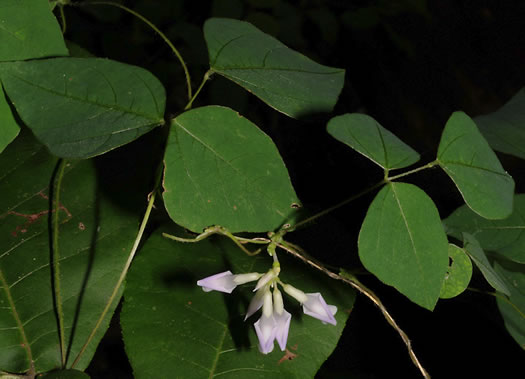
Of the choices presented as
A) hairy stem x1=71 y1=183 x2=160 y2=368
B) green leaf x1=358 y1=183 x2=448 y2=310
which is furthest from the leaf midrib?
green leaf x1=358 y1=183 x2=448 y2=310

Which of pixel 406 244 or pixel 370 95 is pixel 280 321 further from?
pixel 370 95

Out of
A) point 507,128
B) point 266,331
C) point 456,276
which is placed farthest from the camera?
point 507,128

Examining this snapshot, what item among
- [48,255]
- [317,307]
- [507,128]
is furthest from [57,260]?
[507,128]

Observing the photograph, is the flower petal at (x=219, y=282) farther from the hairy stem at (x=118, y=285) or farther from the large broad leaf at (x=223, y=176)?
the hairy stem at (x=118, y=285)

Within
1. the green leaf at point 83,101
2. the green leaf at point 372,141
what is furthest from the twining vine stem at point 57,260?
the green leaf at point 372,141

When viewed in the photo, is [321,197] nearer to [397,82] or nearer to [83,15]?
[83,15]

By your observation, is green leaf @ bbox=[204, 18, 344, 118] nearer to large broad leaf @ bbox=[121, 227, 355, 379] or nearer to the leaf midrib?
the leaf midrib

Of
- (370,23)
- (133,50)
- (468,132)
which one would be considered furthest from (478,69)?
(468,132)
